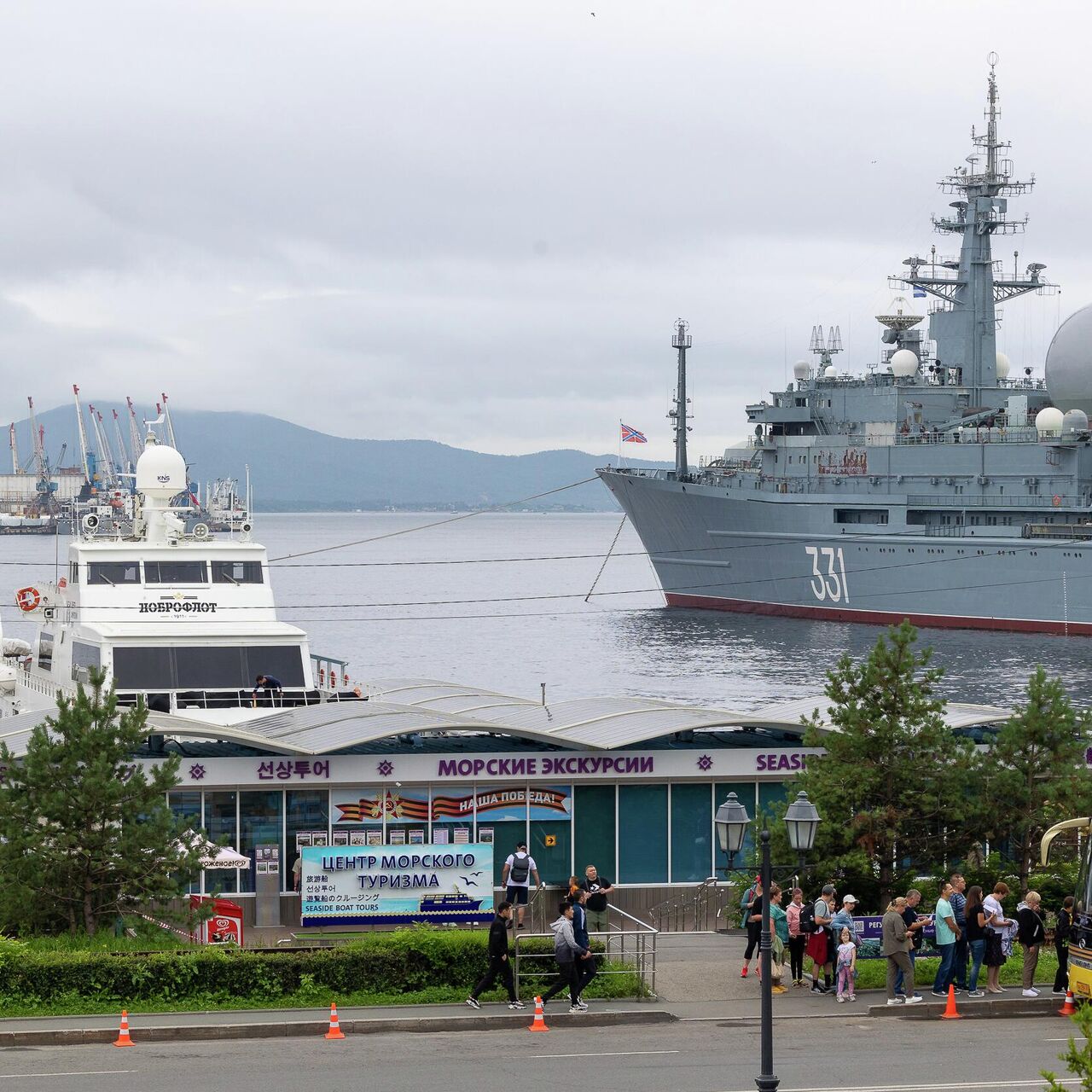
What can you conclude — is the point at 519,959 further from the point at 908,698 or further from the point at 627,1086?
the point at 908,698

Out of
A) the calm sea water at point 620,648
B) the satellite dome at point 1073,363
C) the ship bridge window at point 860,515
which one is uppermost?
the satellite dome at point 1073,363

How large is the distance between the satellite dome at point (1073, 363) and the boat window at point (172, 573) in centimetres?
5578

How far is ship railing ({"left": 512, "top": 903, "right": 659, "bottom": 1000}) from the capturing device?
1845 cm

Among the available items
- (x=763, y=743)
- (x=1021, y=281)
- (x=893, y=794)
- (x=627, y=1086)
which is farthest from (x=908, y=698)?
(x=1021, y=281)

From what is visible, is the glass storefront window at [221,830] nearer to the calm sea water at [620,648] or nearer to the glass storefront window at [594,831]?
the glass storefront window at [594,831]

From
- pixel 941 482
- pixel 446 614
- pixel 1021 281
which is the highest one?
pixel 1021 281

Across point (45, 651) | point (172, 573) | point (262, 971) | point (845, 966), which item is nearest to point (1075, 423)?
point (45, 651)

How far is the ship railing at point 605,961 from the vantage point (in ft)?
60.5

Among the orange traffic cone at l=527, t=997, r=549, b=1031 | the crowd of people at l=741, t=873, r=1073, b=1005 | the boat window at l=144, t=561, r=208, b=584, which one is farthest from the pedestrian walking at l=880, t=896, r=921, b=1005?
the boat window at l=144, t=561, r=208, b=584

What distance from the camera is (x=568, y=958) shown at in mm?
17938

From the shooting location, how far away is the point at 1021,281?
94.1 meters

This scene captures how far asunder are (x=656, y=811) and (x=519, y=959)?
6.69 metres

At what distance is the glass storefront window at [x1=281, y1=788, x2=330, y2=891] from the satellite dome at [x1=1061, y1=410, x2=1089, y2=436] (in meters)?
59.5

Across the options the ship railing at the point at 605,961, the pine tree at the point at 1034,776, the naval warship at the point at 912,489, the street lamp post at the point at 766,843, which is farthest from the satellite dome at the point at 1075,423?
the street lamp post at the point at 766,843
